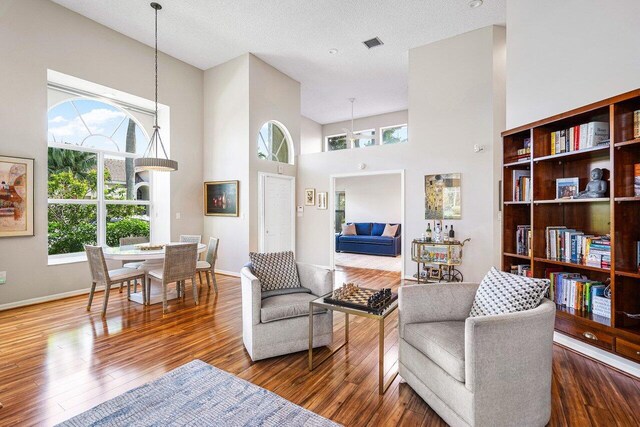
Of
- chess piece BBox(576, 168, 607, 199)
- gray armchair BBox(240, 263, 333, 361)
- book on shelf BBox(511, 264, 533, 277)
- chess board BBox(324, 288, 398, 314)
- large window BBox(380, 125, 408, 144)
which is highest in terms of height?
large window BBox(380, 125, 408, 144)

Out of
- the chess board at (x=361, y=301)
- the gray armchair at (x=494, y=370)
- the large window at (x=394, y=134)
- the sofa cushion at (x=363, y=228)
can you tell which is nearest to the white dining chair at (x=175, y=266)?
the chess board at (x=361, y=301)

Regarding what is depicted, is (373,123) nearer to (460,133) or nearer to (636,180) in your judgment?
(460,133)

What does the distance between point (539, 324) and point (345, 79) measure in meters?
6.55

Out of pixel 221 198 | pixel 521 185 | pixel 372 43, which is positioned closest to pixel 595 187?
pixel 521 185

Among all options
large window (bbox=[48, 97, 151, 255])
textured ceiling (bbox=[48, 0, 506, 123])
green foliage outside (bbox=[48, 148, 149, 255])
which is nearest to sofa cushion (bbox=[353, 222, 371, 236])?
textured ceiling (bbox=[48, 0, 506, 123])

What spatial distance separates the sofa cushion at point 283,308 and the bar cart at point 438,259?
9.49 feet

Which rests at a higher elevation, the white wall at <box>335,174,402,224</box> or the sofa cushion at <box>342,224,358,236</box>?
the white wall at <box>335,174,402,224</box>

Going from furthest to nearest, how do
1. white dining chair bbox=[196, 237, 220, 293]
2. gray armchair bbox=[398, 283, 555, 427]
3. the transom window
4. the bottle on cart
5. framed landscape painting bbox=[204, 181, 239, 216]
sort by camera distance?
the transom window
framed landscape painting bbox=[204, 181, 239, 216]
the bottle on cart
white dining chair bbox=[196, 237, 220, 293]
gray armchair bbox=[398, 283, 555, 427]

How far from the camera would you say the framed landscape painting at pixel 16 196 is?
3.88 m

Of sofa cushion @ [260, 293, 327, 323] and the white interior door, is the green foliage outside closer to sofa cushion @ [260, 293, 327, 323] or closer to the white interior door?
the white interior door

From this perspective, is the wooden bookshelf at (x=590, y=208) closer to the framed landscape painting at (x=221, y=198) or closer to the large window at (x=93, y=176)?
the framed landscape painting at (x=221, y=198)

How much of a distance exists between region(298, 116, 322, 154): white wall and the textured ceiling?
10.0 ft

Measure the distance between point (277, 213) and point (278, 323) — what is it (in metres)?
4.08

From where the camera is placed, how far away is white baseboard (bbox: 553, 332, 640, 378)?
2316mm
